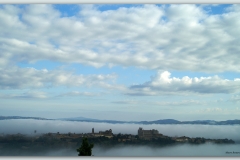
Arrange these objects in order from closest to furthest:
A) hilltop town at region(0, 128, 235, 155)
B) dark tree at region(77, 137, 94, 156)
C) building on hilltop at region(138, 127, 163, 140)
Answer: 1. dark tree at region(77, 137, 94, 156)
2. hilltop town at region(0, 128, 235, 155)
3. building on hilltop at region(138, 127, 163, 140)

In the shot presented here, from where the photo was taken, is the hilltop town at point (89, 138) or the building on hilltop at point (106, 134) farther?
the building on hilltop at point (106, 134)

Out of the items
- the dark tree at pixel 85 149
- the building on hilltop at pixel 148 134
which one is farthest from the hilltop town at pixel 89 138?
A: the dark tree at pixel 85 149

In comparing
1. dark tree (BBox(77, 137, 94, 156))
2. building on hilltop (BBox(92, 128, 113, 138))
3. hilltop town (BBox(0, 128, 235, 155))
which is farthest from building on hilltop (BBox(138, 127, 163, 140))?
dark tree (BBox(77, 137, 94, 156))

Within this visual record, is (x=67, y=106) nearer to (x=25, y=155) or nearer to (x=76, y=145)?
(x=76, y=145)

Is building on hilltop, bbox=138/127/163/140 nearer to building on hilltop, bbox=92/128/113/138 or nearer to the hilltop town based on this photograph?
the hilltop town

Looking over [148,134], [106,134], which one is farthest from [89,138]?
[148,134]

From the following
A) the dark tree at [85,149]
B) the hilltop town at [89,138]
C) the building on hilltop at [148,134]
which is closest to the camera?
the dark tree at [85,149]

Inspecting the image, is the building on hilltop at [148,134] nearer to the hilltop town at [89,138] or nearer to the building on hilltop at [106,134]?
the hilltop town at [89,138]

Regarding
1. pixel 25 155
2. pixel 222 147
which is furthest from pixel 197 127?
pixel 25 155
